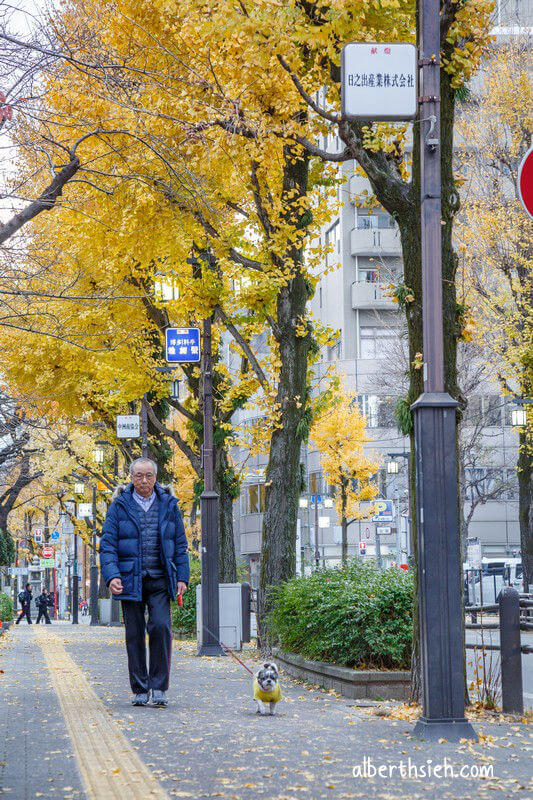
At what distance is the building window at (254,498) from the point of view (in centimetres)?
7044

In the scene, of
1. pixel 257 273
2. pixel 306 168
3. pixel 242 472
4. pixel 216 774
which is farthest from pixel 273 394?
pixel 216 774

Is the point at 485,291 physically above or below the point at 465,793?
above

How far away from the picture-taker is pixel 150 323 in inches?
988

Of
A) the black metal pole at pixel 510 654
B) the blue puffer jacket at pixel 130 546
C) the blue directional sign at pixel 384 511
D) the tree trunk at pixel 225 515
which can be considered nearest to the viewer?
the blue puffer jacket at pixel 130 546

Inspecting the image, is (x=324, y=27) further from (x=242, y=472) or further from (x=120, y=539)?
(x=242, y=472)

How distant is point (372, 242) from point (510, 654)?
2120 inches

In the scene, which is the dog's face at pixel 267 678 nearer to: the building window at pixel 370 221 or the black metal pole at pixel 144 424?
the black metal pole at pixel 144 424

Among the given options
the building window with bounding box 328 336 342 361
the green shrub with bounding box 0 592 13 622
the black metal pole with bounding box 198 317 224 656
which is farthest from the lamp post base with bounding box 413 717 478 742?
the building window with bounding box 328 336 342 361

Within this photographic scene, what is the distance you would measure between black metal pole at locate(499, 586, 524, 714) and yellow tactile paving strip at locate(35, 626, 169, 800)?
10.7 ft

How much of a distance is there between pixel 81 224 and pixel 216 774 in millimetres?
14255

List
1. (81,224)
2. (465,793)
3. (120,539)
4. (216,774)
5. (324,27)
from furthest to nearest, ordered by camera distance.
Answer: (81,224)
(324,27)
(120,539)
(216,774)
(465,793)

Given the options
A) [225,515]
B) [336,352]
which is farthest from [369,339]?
[225,515]

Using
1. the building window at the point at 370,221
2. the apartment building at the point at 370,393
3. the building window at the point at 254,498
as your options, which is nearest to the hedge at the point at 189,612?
the apartment building at the point at 370,393

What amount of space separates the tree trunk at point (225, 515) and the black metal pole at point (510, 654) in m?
14.9
